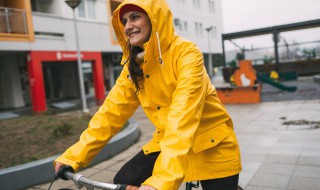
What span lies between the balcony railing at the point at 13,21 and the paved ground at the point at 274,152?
32.6 feet

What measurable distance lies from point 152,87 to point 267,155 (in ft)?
12.9

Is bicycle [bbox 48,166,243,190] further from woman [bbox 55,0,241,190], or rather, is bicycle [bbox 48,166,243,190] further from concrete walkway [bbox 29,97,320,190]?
concrete walkway [bbox 29,97,320,190]

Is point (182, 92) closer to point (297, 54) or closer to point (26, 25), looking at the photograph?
point (26, 25)

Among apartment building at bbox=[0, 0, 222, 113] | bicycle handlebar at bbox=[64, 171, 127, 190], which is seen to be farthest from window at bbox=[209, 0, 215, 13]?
bicycle handlebar at bbox=[64, 171, 127, 190]

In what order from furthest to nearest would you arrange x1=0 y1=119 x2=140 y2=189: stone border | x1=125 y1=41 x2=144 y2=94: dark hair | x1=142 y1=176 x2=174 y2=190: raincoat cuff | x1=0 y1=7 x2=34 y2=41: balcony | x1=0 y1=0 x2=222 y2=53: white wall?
x1=0 y1=0 x2=222 y2=53: white wall < x1=0 y1=7 x2=34 y2=41: balcony < x1=0 y1=119 x2=140 y2=189: stone border < x1=125 y1=41 x2=144 y2=94: dark hair < x1=142 y1=176 x2=174 y2=190: raincoat cuff

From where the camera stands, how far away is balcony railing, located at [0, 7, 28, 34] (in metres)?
15.6

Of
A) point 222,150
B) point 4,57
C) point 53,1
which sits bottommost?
point 222,150

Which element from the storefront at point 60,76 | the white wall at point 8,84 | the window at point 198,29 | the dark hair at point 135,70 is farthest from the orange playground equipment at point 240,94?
the window at point 198,29

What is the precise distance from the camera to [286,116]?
8.91 metres

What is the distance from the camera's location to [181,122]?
5.49ft

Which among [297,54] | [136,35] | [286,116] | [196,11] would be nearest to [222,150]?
[136,35]

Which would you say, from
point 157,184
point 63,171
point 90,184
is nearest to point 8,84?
point 63,171

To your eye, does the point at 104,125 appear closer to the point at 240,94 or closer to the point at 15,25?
the point at 240,94

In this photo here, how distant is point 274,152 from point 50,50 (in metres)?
15.6
